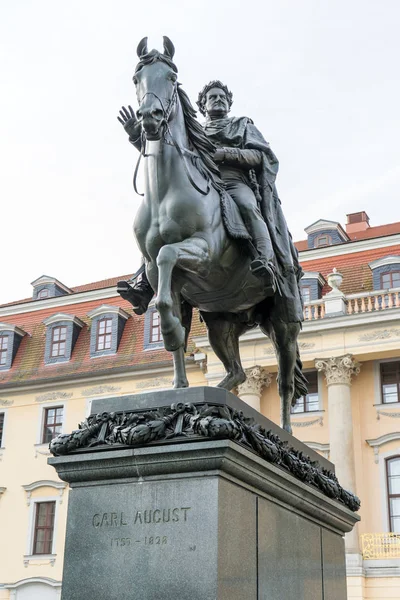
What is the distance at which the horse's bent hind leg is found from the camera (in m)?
7.43

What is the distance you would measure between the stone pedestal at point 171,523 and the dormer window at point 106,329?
30213mm

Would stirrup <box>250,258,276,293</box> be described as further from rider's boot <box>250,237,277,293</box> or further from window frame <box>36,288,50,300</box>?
window frame <box>36,288,50,300</box>

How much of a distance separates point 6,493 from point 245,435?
31.7 m

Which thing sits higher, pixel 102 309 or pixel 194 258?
pixel 102 309

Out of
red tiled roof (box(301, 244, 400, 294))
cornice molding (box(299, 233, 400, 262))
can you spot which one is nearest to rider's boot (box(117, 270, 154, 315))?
red tiled roof (box(301, 244, 400, 294))

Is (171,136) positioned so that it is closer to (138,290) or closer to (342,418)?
(138,290)

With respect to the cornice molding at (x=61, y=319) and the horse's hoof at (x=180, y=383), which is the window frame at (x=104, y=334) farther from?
the horse's hoof at (x=180, y=383)

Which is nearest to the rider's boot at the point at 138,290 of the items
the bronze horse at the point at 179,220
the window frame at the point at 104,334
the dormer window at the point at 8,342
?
the bronze horse at the point at 179,220

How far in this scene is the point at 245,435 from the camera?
533 centimetres

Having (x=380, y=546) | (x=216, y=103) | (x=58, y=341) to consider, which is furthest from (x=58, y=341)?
(x=216, y=103)

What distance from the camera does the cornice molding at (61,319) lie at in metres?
36.8

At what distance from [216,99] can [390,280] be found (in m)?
24.2

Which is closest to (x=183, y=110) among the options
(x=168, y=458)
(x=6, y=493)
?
(x=168, y=458)

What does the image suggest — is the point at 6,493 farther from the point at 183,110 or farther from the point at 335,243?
the point at 183,110
